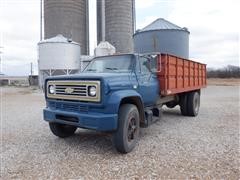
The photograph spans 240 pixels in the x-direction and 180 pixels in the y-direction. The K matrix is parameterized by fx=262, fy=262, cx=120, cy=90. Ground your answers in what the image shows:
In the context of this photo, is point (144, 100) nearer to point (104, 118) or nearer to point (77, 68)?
point (104, 118)

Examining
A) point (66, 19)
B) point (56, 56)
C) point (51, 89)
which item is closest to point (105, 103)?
point (51, 89)

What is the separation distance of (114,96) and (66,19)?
27.7m

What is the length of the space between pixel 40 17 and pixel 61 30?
17.8 ft

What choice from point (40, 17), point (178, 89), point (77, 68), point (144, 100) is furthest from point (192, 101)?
point (40, 17)

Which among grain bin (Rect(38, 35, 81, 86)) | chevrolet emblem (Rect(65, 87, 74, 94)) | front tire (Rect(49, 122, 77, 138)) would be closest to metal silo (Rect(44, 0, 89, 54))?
grain bin (Rect(38, 35, 81, 86))

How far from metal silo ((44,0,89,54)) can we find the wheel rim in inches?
1069

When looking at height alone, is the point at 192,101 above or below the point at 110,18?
below

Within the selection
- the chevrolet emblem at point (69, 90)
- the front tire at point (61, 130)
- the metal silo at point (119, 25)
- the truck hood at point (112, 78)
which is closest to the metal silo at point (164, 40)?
the front tire at point (61, 130)

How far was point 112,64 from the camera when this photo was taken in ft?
20.1

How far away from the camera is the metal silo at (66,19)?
30.6 m

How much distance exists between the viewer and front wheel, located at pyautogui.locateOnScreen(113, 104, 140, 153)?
4953mm

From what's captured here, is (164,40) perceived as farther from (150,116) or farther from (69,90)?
(69,90)

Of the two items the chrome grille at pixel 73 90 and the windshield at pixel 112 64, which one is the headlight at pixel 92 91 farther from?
the windshield at pixel 112 64

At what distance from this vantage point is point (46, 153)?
5172mm
